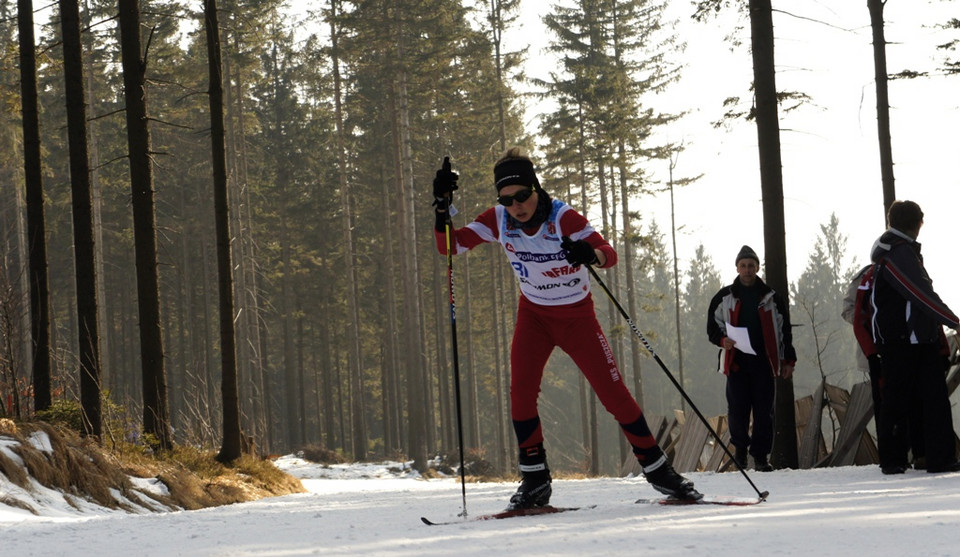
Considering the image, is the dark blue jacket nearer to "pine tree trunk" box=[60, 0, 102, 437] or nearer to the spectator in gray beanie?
the spectator in gray beanie

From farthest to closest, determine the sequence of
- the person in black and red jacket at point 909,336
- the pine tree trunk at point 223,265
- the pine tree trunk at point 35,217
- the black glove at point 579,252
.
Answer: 1. the pine tree trunk at point 223,265
2. the pine tree trunk at point 35,217
3. the person in black and red jacket at point 909,336
4. the black glove at point 579,252

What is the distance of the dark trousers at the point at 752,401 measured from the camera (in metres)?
9.86

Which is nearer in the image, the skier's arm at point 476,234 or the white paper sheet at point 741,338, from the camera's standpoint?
the skier's arm at point 476,234

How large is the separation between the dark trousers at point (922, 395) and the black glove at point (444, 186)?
3.98 meters

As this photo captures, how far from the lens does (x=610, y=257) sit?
6.02 meters

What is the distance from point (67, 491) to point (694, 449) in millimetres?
8135

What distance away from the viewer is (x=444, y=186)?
20.9 feet

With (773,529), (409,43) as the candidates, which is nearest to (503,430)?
(409,43)

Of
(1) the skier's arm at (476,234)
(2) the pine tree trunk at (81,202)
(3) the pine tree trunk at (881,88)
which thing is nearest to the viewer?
(1) the skier's arm at (476,234)

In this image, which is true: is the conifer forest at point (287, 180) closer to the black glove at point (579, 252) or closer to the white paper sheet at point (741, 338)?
the white paper sheet at point (741, 338)

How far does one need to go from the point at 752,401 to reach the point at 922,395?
85.7 inches

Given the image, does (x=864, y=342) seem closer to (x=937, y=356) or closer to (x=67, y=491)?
(x=937, y=356)

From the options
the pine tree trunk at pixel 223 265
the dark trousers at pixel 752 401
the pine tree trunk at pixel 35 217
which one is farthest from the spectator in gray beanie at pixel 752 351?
the pine tree trunk at pixel 35 217

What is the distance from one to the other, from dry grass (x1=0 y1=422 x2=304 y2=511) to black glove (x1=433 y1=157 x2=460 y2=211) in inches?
182
